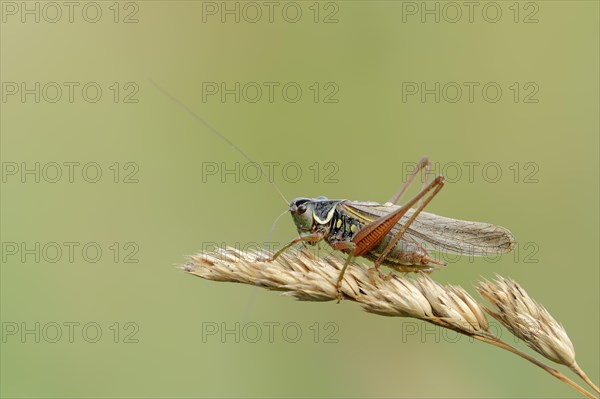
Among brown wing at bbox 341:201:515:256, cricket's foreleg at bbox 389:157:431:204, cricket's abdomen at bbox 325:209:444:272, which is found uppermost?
cricket's foreleg at bbox 389:157:431:204

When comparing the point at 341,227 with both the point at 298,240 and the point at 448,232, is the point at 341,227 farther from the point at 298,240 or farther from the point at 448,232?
the point at 448,232

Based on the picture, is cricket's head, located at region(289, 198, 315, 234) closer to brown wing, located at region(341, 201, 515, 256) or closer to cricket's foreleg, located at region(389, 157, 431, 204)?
brown wing, located at region(341, 201, 515, 256)

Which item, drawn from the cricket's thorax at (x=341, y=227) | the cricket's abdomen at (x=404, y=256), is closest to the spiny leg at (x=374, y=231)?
the cricket's abdomen at (x=404, y=256)

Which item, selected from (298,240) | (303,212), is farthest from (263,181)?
(298,240)

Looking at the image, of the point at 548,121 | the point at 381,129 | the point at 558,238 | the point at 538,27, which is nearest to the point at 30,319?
the point at 381,129

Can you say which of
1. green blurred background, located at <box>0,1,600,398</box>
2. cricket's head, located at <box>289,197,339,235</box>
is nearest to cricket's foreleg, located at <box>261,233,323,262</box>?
cricket's head, located at <box>289,197,339,235</box>

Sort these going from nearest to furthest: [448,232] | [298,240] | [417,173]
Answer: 1. [298,240]
2. [448,232]
3. [417,173]

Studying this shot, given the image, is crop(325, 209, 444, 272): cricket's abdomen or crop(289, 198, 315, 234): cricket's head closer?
crop(325, 209, 444, 272): cricket's abdomen
